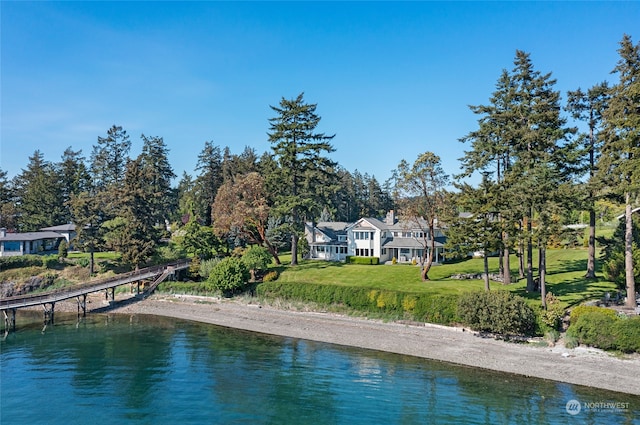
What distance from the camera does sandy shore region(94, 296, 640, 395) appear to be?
2577cm

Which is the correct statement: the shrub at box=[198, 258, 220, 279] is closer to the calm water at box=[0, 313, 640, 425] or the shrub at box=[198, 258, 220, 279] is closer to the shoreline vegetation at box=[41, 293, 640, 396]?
the shoreline vegetation at box=[41, 293, 640, 396]

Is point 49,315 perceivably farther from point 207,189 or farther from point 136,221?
point 207,189

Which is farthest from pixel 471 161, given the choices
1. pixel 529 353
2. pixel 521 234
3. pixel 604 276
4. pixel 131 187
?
pixel 131 187

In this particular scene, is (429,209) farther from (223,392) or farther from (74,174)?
(74,174)

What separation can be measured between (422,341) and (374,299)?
→ 23.3 ft

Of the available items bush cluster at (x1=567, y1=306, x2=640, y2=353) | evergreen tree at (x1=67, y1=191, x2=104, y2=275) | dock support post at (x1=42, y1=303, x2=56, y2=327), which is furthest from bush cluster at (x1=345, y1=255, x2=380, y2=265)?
dock support post at (x1=42, y1=303, x2=56, y2=327)

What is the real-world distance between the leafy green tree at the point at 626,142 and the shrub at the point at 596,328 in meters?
4.88

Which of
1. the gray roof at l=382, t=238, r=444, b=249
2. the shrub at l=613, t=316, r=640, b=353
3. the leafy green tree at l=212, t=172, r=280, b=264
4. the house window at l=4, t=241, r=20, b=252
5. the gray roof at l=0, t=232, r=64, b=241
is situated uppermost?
the leafy green tree at l=212, t=172, r=280, b=264

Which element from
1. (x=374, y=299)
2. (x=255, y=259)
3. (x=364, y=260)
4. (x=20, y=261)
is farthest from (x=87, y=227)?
(x=374, y=299)

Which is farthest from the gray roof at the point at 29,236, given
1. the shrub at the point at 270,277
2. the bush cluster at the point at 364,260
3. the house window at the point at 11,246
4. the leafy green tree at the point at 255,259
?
the bush cluster at the point at 364,260

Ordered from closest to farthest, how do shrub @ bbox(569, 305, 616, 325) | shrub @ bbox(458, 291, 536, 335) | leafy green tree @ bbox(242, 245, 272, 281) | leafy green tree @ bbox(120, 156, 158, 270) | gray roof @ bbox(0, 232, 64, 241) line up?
shrub @ bbox(569, 305, 616, 325), shrub @ bbox(458, 291, 536, 335), leafy green tree @ bbox(242, 245, 272, 281), leafy green tree @ bbox(120, 156, 158, 270), gray roof @ bbox(0, 232, 64, 241)

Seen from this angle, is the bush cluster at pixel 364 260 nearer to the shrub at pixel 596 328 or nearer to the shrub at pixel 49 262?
the shrub at pixel 596 328

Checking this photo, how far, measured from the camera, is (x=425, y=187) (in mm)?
44438

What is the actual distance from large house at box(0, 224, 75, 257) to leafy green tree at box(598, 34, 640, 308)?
245 ft
